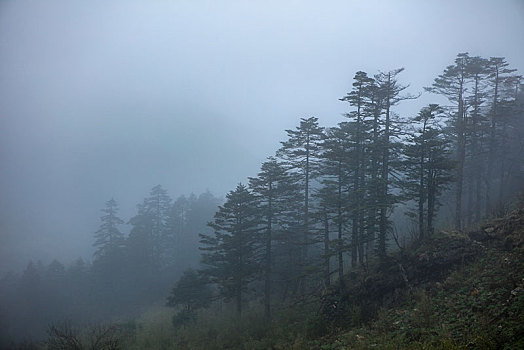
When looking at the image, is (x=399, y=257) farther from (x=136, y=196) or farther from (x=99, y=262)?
(x=136, y=196)

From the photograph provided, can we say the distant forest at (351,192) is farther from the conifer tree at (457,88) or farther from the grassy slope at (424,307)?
the grassy slope at (424,307)

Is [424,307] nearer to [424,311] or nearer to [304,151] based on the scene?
[424,311]

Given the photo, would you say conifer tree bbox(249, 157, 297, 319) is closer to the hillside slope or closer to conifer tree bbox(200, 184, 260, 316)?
conifer tree bbox(200, 184, 260, 316)

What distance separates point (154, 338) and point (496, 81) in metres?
35.2

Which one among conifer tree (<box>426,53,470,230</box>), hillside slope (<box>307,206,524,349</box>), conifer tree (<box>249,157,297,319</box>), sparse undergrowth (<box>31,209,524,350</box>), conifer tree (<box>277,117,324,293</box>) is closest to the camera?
hillside slope (<box>307,206,524,349</box>)

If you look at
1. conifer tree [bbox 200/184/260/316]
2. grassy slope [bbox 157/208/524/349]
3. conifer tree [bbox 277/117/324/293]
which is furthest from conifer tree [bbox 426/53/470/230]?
conifer tree [bbox 200/184/260/316]

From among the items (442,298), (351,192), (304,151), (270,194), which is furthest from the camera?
(304,151)

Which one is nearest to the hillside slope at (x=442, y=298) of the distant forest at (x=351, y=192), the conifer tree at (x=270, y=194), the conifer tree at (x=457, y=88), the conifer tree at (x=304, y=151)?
the distant forest at (x=351, y=192)

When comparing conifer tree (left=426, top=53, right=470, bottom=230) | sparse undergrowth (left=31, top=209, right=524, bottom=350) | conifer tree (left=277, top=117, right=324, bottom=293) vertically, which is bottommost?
sparse undergrowth (left=31, top=209, right=524, bottom=350)

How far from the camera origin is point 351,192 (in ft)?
56.7

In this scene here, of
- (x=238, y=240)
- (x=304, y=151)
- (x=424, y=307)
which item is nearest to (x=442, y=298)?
(x=424, y=307)

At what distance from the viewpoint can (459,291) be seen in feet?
33.1

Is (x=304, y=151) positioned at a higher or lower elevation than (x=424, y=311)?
higher

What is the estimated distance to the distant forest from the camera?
1598 centimetres
